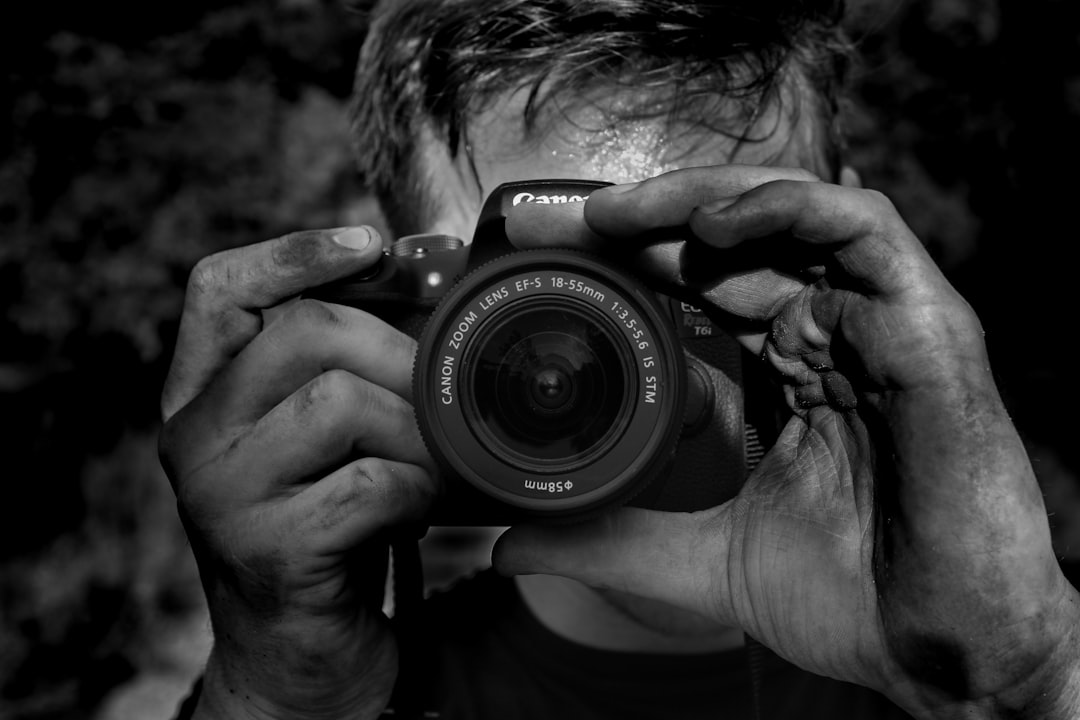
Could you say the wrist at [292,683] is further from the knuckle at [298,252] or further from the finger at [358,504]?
the knuckle at [298,252]

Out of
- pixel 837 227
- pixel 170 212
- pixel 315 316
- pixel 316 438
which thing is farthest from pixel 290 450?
pixel 170 212

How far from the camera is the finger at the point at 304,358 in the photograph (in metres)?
1.01

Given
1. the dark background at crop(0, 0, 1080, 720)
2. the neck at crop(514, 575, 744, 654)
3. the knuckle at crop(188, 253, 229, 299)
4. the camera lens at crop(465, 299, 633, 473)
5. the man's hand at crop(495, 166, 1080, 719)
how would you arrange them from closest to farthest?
the man's hand at crop(495, 166, 1080, 719) < the camera lens at crop(465, 299, 633, 473) < the knuckle at crop(188, 253, 229, 299) < the neck at crop(514, 575, 744, 654) < the dark background at crop(0, 0, 1080, 720)

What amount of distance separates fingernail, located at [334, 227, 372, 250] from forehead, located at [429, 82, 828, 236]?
0.27 metres

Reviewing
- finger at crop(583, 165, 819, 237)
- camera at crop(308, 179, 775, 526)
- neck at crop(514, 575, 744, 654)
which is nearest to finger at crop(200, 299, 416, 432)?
camera at crop(308, 179, 775, 526)

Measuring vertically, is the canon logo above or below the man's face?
above

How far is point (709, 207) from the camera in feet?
2.90

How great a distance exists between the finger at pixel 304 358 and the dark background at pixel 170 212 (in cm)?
109

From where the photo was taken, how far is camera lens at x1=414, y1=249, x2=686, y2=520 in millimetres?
917

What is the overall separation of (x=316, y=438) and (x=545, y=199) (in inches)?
13.0

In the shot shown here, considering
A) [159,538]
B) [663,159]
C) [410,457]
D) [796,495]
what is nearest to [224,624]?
[410,457]

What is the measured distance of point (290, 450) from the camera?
3.29ft

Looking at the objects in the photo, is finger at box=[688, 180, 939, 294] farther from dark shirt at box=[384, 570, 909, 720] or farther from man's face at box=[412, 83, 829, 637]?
dark shirt at box=[384, 570, 909, 720]

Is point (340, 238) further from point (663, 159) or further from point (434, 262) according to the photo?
point (663, 159)
